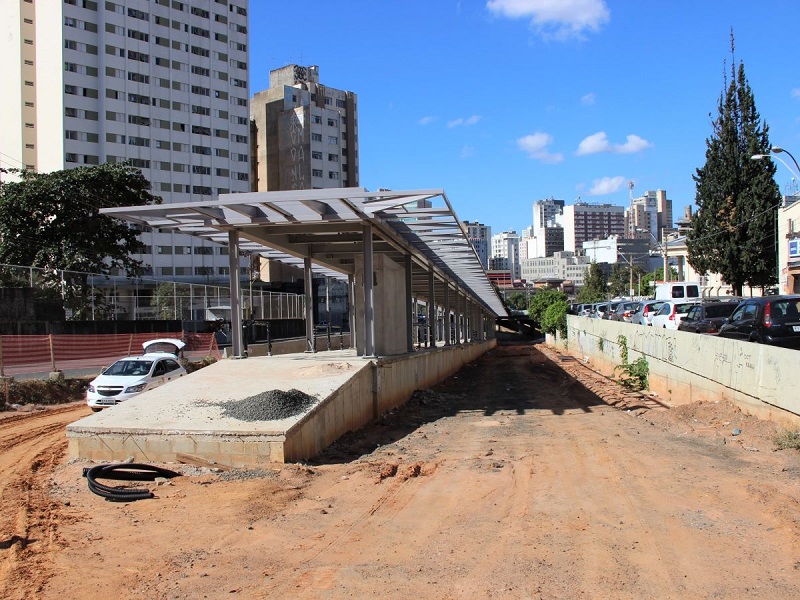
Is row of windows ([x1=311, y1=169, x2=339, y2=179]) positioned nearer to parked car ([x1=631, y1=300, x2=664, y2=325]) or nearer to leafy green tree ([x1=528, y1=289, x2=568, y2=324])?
leafy green tree ([x1=528, y1=289, x2=568, y2=324])

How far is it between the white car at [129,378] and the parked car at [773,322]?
14.2m

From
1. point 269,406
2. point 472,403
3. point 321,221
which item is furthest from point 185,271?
point 269,406

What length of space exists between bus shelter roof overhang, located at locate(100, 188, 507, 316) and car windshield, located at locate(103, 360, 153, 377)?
376cm

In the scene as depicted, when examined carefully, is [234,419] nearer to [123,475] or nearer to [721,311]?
[123,475]

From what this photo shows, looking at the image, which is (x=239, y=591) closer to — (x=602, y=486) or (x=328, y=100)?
(x=602, y=486)

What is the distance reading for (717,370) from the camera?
13.4m

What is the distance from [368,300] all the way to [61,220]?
117 feet

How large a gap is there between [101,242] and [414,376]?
113ft

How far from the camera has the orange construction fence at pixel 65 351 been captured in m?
20.7

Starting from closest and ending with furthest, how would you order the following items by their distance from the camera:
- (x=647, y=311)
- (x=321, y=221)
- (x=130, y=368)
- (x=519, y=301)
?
(x=321, y=221), (x=130, y=368), (x=647, y=311), (x=519, y=301)

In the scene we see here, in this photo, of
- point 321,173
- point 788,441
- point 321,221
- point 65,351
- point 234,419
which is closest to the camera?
point 788,441

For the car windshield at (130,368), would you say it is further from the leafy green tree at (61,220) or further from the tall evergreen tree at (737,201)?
the tall evergreen tree at (737,201)

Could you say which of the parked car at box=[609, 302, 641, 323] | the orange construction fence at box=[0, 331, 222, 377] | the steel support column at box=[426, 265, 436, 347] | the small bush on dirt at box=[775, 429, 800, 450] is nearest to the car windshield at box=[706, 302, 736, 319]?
the steel support column at box=[426, 265, 436, 347]

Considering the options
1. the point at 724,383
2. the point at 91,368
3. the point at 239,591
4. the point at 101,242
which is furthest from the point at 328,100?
the point at 239,591
